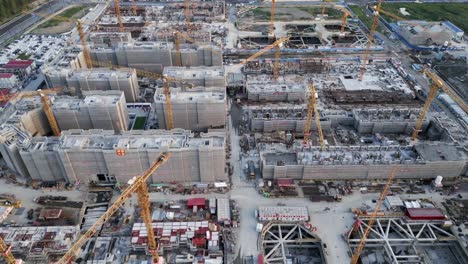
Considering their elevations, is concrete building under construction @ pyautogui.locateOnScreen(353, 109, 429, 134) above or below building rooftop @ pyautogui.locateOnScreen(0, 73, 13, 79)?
below

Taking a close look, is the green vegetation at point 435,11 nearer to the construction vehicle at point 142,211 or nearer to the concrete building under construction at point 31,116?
the construction vehicle at point 142,211

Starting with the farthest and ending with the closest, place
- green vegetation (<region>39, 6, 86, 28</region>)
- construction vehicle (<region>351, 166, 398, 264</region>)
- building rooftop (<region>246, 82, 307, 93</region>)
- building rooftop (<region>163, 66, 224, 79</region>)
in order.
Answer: green vegetation (<region>39, 6, 86, 28</region>)
building rooftop (<region>246, 82, 307, 93</region>)
building rooftop (<region>163, 66, 224, 79</region>)
construction vehicle (<region>351, 166, 398, 264</region>)

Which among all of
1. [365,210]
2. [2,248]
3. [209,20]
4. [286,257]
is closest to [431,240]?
[365,210]

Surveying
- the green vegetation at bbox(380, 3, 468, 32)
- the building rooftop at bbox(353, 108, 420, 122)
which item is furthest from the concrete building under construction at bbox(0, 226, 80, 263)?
the green vegetation at bbox(380, 3, 468, 32)

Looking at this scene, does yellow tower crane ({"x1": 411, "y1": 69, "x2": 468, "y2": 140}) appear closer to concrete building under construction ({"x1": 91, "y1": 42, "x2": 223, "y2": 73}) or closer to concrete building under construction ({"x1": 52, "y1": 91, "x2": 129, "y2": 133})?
concrete building under construction ({"x1": 91, "y1": 42, "x2": 223, "y2": 73})

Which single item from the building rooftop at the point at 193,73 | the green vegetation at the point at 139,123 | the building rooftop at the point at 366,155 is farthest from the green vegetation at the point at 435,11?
the green vegetation at the point at 139,123

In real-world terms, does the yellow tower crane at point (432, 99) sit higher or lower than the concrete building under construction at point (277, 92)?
lower
